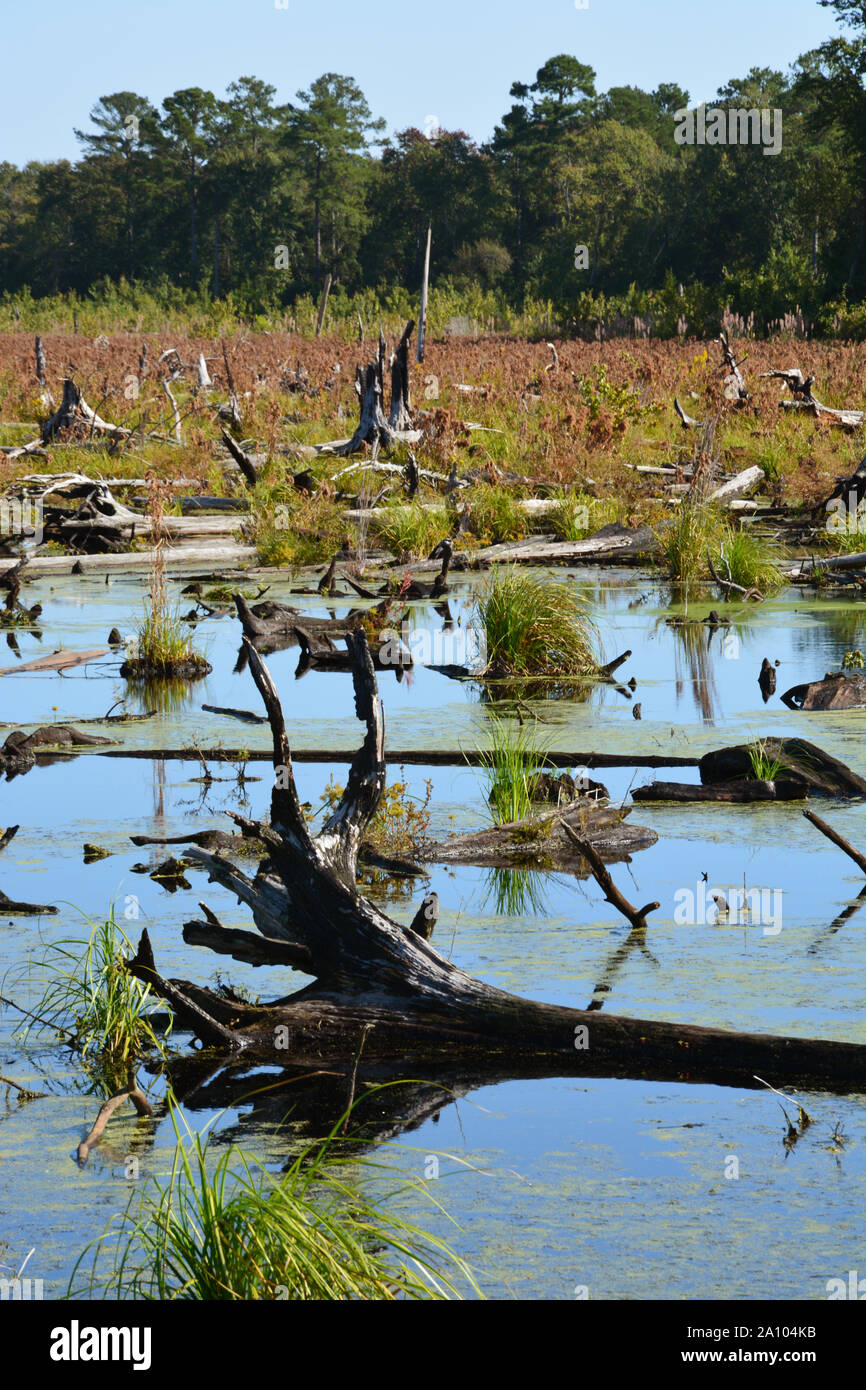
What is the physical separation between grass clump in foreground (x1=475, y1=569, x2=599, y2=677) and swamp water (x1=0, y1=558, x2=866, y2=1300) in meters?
0.51

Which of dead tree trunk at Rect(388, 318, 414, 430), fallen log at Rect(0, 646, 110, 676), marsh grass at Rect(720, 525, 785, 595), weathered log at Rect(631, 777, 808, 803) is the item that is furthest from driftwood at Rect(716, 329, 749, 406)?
weathered log at Rect(631, 777, 808, 803)

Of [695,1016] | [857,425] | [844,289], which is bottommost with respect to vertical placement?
[695,1016]

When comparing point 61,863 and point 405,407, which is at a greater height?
point 405,407

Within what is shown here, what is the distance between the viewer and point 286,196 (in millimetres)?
68500

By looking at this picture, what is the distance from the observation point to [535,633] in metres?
11.3

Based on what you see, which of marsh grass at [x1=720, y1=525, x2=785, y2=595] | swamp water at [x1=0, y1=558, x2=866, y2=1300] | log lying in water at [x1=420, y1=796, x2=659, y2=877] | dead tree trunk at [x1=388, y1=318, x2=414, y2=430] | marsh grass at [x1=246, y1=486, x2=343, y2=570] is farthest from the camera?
dead tree trunk at [x1=388, y1=318, x2=414, y2=430]

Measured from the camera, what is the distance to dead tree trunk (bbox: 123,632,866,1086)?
461 centimetres

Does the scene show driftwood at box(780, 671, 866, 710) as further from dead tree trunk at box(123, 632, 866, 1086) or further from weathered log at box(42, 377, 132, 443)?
weathered log at box(42, 377, 132, 443)

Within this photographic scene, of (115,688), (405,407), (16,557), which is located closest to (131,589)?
(16,557)

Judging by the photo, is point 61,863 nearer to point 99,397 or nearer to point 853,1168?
point 853,1168

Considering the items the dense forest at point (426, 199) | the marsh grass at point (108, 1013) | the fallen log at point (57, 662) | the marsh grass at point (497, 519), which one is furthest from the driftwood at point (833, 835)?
the dense forest at point (426, 199)

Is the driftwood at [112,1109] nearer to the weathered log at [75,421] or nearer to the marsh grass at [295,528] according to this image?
the marsh grass at [295,528]

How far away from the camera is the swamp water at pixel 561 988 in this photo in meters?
3.71
